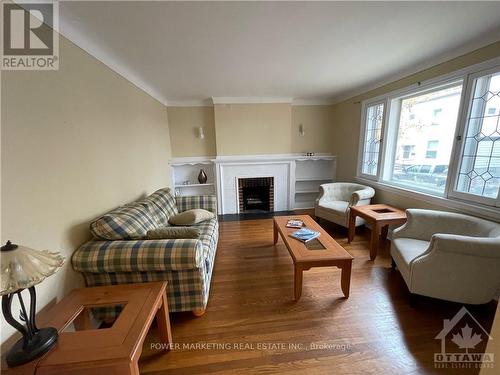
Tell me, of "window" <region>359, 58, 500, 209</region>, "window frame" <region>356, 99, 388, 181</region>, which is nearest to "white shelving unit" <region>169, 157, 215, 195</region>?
"window frame" <region>356, 99, 388, 181</region>

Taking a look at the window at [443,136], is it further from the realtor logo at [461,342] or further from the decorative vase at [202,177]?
the decorative vase at [202,177]

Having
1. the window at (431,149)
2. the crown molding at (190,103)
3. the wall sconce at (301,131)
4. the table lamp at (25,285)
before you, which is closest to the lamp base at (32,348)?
the table lamp at (25,285)

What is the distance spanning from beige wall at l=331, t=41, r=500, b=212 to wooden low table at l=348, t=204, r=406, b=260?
27cm

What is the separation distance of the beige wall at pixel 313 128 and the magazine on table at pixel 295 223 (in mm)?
2353

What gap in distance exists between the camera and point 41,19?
4.39 feet

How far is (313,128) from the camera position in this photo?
4.56 m

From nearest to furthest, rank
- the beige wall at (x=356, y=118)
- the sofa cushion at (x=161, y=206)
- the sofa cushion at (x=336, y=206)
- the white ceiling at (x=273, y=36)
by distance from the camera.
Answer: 1. the white ceiling at (x=273, y=36)
2. the beige wall at (x=356, y=118)
3. the sofa cushion at (x=161, y=206)
4. the sofa cushion at (x=336, y=206)

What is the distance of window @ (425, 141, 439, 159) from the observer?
254 centimetres

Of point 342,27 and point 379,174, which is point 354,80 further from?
point 342,27

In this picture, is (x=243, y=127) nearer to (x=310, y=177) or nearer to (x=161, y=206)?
(x=310, y=177)

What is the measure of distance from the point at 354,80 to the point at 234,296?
10.8 ft

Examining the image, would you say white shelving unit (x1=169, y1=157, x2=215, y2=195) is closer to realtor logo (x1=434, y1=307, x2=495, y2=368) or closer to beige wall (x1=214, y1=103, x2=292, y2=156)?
beige wall (x1=214, y1=103, x2=292, y2=156)

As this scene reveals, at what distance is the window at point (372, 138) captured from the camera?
3354 millimetres

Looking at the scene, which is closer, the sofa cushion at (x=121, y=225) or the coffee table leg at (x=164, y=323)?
the coffee table leg at (x=164, y=323)
